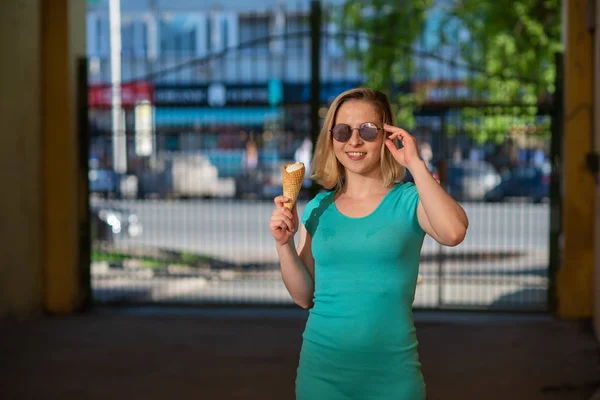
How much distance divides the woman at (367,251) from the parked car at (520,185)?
6.57 meters

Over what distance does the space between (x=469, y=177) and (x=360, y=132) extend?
768 centimetres

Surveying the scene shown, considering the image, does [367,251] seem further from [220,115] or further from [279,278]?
[279,278]

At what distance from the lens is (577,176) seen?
8734mm

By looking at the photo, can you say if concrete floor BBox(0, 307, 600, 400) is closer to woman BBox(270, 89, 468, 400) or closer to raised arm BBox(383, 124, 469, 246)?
woman BBox(270, 89, 468, 400)

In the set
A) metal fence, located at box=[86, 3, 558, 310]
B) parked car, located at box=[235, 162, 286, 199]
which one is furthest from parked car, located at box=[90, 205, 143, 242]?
parked car, located at box=[235, 162, 286, 199]

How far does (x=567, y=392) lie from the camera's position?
627 cm

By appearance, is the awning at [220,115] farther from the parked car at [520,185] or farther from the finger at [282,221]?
the finger at [282,221]

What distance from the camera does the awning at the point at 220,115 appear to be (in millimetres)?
9258

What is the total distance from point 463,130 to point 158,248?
5.33 metres

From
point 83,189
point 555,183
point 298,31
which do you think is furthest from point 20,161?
point 298,31

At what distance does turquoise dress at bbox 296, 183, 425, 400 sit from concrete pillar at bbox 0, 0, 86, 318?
6208 millimetres

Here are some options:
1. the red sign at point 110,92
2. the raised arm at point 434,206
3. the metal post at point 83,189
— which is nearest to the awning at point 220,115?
the red sign at point 110,92

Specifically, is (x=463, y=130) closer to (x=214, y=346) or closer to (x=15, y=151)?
(x=214, y=346)

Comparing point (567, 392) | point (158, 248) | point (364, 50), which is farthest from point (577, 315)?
point (364, 50)
